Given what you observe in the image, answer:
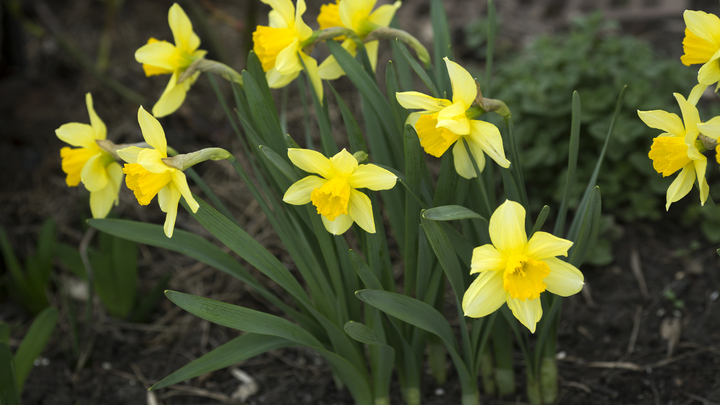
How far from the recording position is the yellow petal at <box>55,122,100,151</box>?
3.88ft

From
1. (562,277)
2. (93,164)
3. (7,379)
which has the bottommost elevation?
(7,379)

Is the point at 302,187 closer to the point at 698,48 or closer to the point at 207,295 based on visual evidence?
the point at 698,48

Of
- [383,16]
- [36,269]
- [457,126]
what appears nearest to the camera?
[457,126]

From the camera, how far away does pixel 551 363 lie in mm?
1398

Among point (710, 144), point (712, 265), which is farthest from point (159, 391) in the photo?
point (712, 265)

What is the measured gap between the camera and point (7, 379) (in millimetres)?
1215

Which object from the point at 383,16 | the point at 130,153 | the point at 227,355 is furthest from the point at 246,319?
the point at 383,16

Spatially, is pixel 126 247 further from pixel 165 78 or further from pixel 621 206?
pixel 621 206

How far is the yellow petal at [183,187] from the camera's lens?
0.95 metres

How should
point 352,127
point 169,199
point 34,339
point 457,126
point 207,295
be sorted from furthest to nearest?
point 207,295 < point 34,339 < point 352,127 < point 169,199 < point 457,126

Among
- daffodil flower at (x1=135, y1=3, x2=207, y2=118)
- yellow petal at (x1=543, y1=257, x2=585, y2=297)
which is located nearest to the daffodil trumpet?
daffodil flower at (x1=135, y1=3, x2=207, y2=118)

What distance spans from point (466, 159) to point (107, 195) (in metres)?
0.79

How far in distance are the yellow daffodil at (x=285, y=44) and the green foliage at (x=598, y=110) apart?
45.5 inches

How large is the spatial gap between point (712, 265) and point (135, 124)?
239cm
